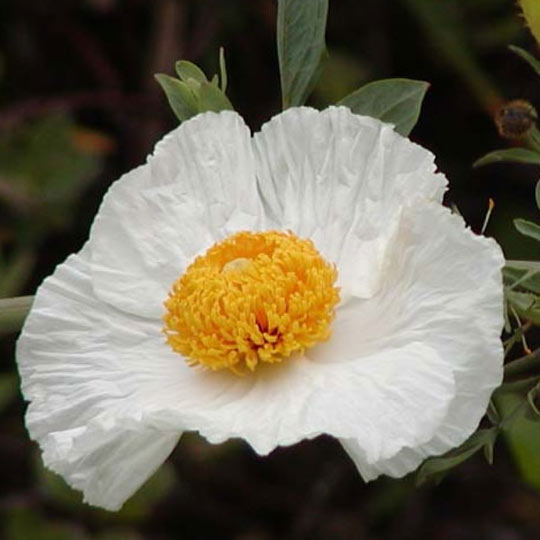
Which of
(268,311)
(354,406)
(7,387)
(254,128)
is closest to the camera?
(354,406)

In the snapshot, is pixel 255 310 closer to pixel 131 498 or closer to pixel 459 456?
pixel 459 456

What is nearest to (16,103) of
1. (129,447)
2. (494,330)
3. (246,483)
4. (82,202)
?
(82,202)

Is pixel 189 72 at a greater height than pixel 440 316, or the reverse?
pixel 189 72

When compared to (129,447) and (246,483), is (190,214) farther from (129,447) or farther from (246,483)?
(246,483)

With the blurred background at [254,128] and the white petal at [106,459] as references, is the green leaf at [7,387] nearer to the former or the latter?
the blurred background at [254,128]

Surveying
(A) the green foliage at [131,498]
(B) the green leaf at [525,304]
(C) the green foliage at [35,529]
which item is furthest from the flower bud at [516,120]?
(C) the green foliage at [35,529]

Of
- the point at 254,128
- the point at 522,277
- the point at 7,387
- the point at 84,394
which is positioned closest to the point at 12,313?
the point at 84,394
